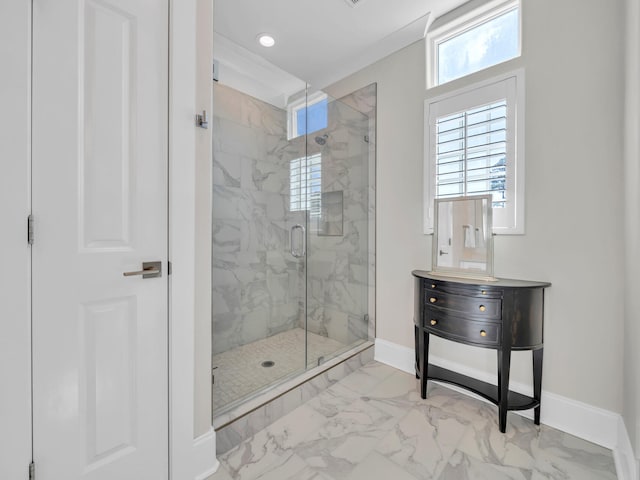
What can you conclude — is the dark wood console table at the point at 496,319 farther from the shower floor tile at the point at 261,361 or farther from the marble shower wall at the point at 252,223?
the marble shower wall at the point at 252,223

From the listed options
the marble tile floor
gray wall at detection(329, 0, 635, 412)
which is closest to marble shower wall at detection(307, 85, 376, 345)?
the marble tile floor

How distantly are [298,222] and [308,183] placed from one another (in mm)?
378

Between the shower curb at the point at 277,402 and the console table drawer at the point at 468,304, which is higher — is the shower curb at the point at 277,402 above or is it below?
below

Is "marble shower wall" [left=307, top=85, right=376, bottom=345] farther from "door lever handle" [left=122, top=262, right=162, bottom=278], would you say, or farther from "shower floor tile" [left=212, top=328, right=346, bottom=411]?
"door lever handle" [left=122, top=262, right=162, bottom=278]

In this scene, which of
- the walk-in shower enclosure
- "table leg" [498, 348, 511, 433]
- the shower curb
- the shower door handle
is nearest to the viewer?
the shower curb

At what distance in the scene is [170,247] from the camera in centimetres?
126

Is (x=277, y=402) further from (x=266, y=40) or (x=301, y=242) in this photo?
(x=266, y=40)

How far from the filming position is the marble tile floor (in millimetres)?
1386

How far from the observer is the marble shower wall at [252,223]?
2414 mm

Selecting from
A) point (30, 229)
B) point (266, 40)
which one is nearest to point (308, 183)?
point (266, 40)

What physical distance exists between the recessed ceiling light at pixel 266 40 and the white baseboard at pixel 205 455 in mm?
2769

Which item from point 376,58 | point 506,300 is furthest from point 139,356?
point 376,58

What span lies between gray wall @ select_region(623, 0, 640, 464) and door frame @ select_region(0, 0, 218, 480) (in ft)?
6.23

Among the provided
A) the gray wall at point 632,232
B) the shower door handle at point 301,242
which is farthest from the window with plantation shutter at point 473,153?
the shower door handle at point 301,242
